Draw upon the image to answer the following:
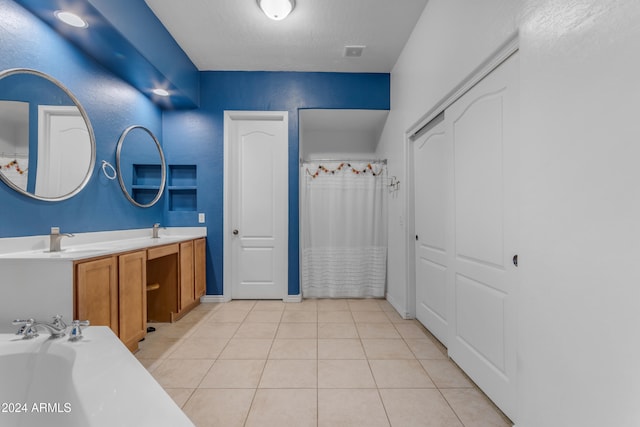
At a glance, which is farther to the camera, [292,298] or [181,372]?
[292,298]

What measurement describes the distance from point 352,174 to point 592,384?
3047 millimetres

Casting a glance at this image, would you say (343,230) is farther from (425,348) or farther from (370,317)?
(425,348)

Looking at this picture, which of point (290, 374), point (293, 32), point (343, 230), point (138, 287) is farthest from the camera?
point (343, 230)

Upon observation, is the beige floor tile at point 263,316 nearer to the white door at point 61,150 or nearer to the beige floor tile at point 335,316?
the beige floor tile at point 335,316

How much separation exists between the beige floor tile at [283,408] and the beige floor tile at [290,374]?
62 mm

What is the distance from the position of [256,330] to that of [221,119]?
8.36 ft

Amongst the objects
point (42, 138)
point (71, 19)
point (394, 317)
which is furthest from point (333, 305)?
point (71, 19)

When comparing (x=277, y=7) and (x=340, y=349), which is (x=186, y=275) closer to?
(x=340, y=349)

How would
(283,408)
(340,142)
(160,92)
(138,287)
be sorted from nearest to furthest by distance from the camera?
(283,408) < (138,287) < (160,92) < (340,142)

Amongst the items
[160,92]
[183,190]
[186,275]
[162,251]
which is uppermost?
[160,92]

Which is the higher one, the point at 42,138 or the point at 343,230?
the point at 42,138

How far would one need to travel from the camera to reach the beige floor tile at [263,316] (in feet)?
9.91

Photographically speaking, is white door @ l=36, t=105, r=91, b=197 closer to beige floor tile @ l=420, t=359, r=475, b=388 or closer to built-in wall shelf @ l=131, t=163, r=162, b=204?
built-in wall shelf @ l=131, t=163, r=162, b=204

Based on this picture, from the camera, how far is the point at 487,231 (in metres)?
1.72
